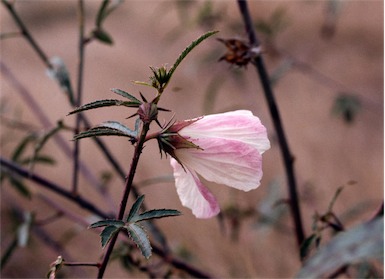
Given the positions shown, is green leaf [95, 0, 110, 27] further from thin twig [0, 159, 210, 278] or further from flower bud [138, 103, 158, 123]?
flower bud [138, 103, 158, 123]

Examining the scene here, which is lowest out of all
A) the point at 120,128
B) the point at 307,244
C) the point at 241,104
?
the point at 307,244

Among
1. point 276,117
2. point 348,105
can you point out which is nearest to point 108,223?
point 276,117

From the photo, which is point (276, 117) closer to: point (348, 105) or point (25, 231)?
point (25, 231)

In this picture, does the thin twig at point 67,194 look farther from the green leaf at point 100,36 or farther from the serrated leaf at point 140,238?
the serrated leaf at point 140,238

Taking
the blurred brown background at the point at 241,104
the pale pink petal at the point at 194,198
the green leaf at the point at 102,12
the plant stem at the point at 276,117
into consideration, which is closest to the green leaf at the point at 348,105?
the blurred brown background at the point at 241,104

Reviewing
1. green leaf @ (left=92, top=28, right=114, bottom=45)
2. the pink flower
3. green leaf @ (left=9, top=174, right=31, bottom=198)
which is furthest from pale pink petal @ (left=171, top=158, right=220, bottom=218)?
green leaf @ (left=9, top=174, right=31, bottom=198)

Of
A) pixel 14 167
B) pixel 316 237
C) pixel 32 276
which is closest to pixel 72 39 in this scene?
pixel 32 276
